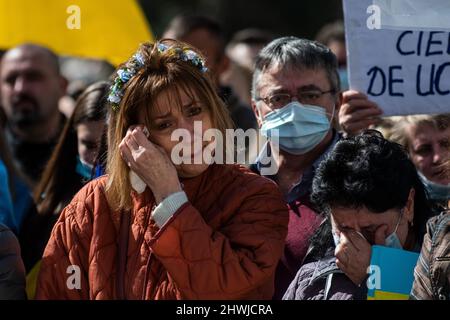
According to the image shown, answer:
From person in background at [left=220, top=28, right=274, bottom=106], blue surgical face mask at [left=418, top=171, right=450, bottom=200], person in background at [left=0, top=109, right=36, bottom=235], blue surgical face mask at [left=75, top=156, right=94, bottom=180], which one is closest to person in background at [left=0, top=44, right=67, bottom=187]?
person in background at [left=0, top=109, right=36, bottom=235]

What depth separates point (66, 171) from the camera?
19.5 feet

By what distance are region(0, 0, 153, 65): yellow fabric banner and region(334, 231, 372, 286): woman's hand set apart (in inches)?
125

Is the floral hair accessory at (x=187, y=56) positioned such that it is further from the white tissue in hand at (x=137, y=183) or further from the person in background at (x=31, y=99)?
the person in background at (x=31, y=99)

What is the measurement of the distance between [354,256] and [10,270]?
1332 mm

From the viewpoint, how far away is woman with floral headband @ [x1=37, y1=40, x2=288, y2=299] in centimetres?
402

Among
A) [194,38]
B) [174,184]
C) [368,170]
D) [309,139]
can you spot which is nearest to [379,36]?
[309,139]

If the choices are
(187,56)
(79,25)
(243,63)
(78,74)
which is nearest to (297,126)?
(187,56)

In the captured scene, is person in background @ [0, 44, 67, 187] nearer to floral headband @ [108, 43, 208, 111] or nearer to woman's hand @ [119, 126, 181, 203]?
floral headband @ [108, 43, 208, 111]

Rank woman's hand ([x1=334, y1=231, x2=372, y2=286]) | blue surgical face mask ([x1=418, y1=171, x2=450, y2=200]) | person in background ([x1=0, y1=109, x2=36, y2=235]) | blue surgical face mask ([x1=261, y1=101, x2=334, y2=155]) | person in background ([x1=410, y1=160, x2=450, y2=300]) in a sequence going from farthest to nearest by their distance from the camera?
person in background ([x1=0, y1=109, x2=36, y2=235]), blue surgical face mask ([x1=418, y1=171, x2=450, y2=200]), blue surgical face mask ([x1=261, y1=101, x2=334, y2=155]), woman's hand ([x1=334, y1=231, x2=372, y2=286]), person in background ([x1=410, y1=160, x2=450, y2=300])

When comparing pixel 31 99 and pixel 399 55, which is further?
pixel 31 99

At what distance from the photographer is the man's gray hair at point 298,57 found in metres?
5.31

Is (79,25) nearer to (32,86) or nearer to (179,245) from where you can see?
(32,86)

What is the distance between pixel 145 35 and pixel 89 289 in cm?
345

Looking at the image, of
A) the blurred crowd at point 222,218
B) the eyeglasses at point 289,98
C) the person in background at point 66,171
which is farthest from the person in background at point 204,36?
the blurred crowd at point 222,218
